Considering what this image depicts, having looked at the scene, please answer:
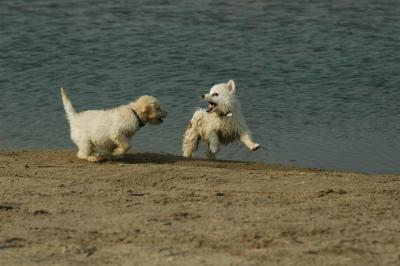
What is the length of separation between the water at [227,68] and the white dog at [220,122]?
58cm

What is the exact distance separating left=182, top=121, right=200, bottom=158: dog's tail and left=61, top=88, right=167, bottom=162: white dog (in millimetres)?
911

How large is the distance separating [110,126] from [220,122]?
145cm

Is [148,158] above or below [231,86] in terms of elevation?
below

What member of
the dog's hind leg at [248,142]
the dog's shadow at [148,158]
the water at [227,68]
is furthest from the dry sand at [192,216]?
the water at [227,68]

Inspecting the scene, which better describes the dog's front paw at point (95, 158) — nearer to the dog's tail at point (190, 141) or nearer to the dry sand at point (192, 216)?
the dry sand at point (192, 216)

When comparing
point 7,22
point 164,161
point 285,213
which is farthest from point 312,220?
point 7,22

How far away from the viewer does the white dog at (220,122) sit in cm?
1095

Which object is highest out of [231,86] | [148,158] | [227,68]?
[231,86]

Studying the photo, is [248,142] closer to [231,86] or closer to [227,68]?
[231,86]

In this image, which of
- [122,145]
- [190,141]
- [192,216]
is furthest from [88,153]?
[192,216]

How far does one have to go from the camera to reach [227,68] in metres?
15.0

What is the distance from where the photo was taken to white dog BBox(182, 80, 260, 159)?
35.9ft

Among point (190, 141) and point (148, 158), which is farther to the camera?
point (190, 141)

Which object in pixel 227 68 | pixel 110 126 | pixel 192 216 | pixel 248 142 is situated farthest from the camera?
pixel 227 68
